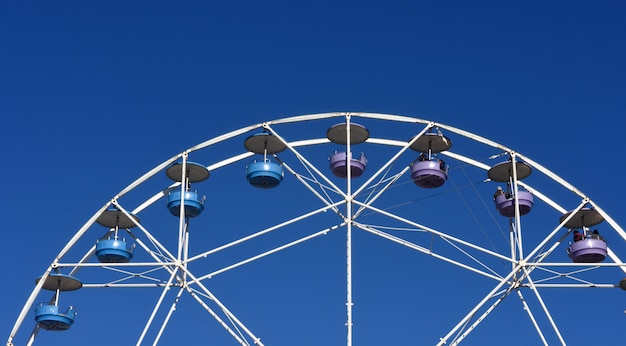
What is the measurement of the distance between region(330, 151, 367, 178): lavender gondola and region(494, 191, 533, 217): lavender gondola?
3.69 m

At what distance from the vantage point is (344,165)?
36.0 metres

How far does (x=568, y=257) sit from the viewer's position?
3628cm

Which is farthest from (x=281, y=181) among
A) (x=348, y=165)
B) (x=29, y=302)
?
(x=29, y=302)

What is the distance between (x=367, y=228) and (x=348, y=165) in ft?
5.51

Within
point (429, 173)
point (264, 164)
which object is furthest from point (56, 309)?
point (429, 173)

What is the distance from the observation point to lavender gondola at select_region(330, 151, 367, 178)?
1415 inches

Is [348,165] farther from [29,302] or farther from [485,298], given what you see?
[29,302]

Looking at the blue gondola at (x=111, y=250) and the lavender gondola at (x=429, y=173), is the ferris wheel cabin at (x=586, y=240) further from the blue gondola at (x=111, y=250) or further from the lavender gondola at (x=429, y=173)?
the blue gondola at (x=111, y=250)

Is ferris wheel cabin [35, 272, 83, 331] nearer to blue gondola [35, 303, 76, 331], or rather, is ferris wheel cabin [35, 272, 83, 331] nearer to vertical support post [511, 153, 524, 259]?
blue gondola [35, 303, 76, 331]

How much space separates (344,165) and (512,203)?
4.49m

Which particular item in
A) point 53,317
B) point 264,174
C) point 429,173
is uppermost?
point 429,173

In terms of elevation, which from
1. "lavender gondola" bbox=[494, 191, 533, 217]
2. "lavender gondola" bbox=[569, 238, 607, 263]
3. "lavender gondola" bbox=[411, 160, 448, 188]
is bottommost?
"lavender gondola" bbox=[569, 238, 607, 263]

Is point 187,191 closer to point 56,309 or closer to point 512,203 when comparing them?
point 56,309

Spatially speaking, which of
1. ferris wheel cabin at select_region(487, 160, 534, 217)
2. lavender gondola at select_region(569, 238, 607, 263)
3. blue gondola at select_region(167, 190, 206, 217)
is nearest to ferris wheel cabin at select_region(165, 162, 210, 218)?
A: blue gondola at select_region(167, 190, 206, 217)
